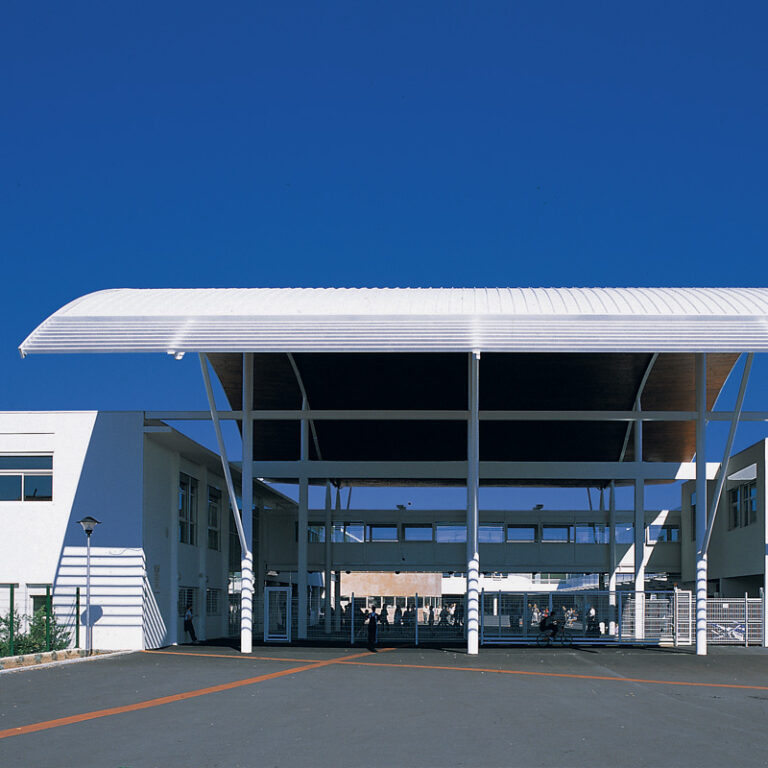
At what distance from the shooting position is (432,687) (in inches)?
716

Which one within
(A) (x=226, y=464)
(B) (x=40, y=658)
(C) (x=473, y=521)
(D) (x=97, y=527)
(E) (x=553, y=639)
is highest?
(A) (x=226, y=464)

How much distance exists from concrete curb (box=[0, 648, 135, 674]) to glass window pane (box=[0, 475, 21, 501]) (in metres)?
4.35

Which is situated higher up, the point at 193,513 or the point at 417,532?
the point at 193,513

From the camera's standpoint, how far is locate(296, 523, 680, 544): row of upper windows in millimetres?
47000

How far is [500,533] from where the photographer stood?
4831 cm

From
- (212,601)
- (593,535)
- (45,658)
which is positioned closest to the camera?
(45,658)

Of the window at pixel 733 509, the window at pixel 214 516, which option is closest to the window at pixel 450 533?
the window at pixel 733 509

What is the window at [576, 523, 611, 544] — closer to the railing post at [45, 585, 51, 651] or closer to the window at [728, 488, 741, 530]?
the window at [728, 488, 741, 530]

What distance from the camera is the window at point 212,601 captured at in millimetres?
36219

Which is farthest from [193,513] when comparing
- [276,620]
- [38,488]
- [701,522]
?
[701,522]

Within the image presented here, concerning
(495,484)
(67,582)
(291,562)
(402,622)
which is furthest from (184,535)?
(495,484)

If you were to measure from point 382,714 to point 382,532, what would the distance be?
37527 mm

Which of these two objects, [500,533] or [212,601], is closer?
[212,601]

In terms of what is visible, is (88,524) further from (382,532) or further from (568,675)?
(382,532)
